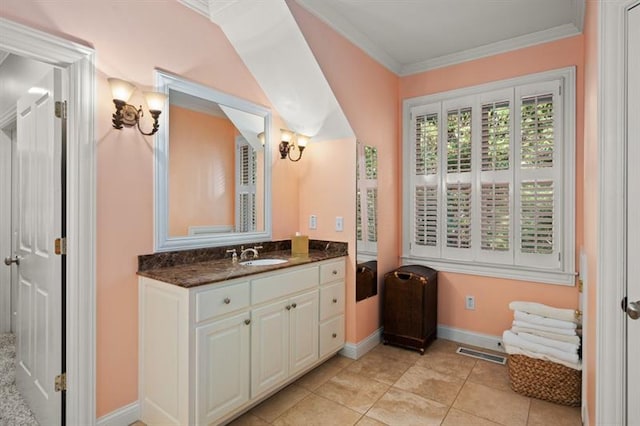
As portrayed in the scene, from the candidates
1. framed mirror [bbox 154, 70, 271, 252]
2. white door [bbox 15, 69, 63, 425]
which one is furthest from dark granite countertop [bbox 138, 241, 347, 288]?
white door [bbox 15, 69, 63, 425]

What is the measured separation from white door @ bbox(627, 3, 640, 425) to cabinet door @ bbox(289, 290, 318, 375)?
1808mm

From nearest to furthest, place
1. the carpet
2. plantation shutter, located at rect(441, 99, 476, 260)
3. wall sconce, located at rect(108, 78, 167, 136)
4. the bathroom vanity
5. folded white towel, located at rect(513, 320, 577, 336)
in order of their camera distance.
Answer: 1. the bathroom vanity
2. wall sconce, located at rect(108, 78, 167, 136)
3. the carpet
4. folded white towel, located at rect(513, 320, 577, 336)
5. plantation shutter, located at rect(441, 99, 476, 260)

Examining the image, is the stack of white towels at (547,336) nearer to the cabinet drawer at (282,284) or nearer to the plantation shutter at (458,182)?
the plantation shutter at (458,182)

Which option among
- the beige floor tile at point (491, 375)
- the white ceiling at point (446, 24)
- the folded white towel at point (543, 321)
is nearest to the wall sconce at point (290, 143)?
the white ceiling at point (446, 24)

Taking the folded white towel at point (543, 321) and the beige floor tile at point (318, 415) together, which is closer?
the beige floor tile at point (318, 415)

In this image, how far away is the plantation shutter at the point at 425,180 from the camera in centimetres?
357

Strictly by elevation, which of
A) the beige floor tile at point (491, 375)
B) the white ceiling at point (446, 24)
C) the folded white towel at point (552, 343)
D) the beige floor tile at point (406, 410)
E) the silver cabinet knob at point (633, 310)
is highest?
the white ceiling at point (446, 24)

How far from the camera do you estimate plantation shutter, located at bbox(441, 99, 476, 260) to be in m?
3.38

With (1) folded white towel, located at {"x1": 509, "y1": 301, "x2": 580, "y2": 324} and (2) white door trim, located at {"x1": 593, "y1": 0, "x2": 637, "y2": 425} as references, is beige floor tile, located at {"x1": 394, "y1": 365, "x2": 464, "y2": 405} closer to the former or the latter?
(1) folded white towel, located at {"x1": 509, "y1": 301, "x2": 580, "y2": 324}

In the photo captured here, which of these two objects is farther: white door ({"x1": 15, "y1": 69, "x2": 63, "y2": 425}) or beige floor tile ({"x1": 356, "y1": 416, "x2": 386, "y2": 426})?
beige floor tile ({"x1": 356, "y1": 416, "x2": 386, "y2": 426})

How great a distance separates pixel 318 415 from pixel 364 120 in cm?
243

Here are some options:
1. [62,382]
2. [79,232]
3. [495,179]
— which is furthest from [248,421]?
[495,179]

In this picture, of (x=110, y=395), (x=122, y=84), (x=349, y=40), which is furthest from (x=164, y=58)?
(x=110, y=395)

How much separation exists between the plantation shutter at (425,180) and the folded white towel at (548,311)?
0.94 metres
